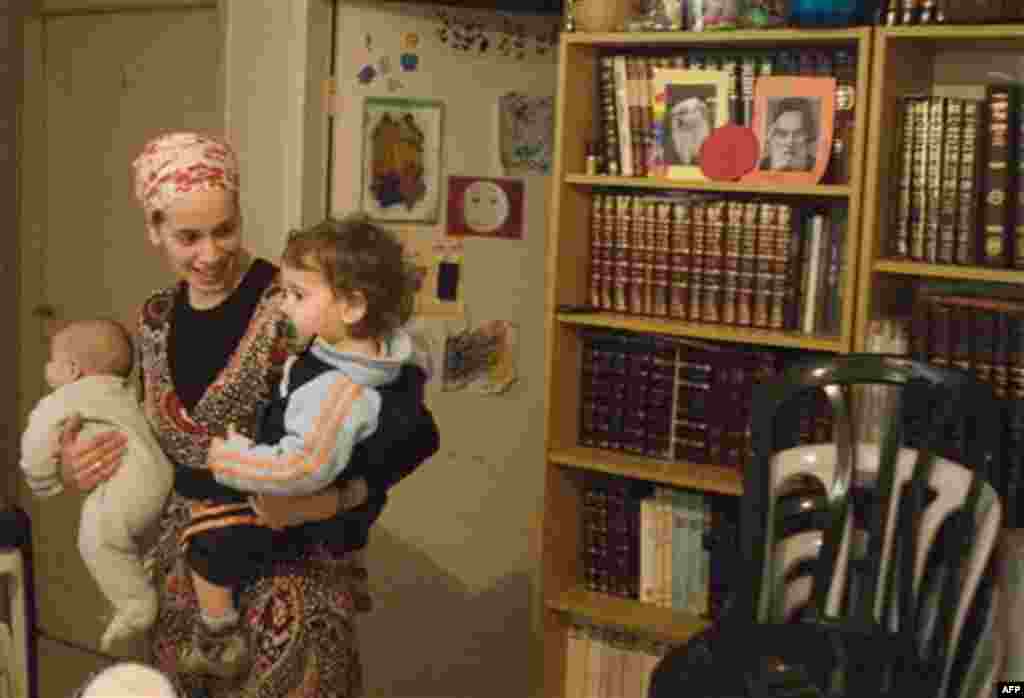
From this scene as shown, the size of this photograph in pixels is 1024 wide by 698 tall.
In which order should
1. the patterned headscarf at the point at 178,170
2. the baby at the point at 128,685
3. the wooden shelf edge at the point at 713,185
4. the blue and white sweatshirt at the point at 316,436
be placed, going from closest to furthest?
the baby at the point at 128,685 < the blue and white sweatshirt at the point at 316,436 < the patterned headscarf at the point at 178,170 < the wooden shelf edge at the point at 713,185

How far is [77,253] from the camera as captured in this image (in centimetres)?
390

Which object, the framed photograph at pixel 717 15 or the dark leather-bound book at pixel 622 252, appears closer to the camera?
the framed photograph at pixel 717 15

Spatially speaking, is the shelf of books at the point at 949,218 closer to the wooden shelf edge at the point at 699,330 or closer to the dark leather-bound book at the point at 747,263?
the wooden shelf edge at the point at 699,330

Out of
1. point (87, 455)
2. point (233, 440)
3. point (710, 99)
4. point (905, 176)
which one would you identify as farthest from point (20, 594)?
point (905, 176)

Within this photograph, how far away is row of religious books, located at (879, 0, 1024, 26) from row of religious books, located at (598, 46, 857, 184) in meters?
0.16

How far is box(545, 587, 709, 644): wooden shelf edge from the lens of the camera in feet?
9.47

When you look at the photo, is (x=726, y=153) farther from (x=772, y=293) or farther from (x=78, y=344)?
(x=78, y=344)

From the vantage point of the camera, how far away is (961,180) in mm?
2574

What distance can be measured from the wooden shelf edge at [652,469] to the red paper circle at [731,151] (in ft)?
2.07

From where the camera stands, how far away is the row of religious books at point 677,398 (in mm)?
2834

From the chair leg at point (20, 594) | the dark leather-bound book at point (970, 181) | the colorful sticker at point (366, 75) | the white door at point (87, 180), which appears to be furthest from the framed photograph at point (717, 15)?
the chair leg at point (20, 594)

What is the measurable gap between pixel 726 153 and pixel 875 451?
727 millimetres

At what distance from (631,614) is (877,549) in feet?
2.51

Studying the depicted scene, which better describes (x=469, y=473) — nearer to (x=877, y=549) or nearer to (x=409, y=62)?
(x=409, y=62)
